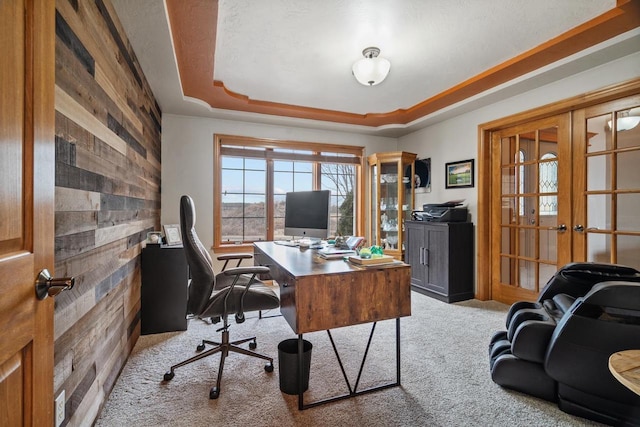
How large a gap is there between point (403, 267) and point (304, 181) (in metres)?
3.03

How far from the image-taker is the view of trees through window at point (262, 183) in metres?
4.20

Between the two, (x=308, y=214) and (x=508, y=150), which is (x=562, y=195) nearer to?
(x=508, y=150)

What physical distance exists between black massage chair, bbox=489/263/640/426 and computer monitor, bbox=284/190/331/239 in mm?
1605

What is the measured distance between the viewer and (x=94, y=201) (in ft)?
5.06

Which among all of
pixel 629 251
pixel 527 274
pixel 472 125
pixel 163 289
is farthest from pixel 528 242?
pixel 163 289

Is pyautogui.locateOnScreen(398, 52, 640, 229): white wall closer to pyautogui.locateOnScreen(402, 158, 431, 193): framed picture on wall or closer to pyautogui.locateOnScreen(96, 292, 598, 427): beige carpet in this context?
pyautogui.locateOnScreen(402, 158, 431, 193): framed picture on wall

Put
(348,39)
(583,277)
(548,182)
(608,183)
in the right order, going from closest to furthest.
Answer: (583,277), (348,39), (608,183), (548,182)

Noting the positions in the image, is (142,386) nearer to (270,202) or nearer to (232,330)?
(232,330)

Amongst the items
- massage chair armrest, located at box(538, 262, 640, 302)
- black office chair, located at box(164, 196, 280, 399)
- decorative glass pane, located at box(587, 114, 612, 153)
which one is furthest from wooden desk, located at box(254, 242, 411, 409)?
decorative glass pane, located at box(587, 114, 612, 153)

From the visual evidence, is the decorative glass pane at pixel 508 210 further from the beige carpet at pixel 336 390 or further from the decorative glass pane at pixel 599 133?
the beige carpet at pixel 336 390

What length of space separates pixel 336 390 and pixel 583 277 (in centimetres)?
177

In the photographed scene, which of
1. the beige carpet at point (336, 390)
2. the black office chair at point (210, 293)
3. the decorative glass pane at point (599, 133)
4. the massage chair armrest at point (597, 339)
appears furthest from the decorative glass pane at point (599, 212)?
the black office chair at point (210, 293)

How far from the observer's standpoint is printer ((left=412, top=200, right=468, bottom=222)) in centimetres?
365

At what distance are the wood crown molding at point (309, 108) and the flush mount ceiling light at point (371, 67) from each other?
1.14 meters
